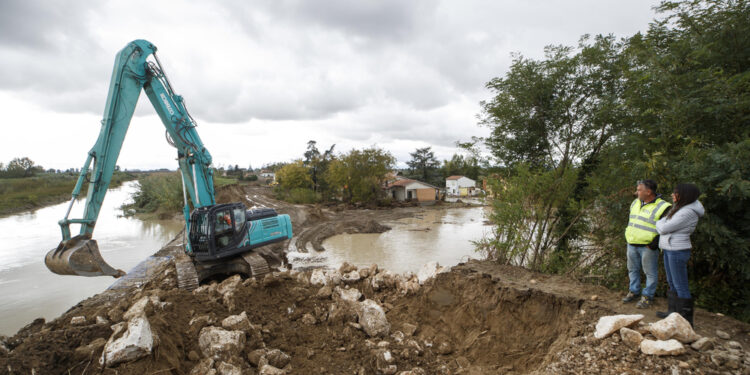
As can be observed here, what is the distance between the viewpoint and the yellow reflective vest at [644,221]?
355 cm

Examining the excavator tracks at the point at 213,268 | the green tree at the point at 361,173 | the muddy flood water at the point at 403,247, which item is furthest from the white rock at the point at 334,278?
the green tree at the point at 361,173

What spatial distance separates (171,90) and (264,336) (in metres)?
6.26

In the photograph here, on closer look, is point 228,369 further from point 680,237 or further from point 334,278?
point 680,237

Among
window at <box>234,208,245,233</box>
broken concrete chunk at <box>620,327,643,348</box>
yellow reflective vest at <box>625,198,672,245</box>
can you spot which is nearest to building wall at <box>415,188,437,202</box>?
window at <box>234,208,245,233</box>

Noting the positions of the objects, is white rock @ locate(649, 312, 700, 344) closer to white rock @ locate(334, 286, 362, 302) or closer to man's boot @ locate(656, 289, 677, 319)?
man's boot @ locate(656, 289, 677, 319)

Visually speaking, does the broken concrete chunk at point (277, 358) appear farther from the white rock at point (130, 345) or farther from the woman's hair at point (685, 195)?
the woman's hair at point (685, 195)

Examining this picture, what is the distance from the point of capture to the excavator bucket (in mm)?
4887

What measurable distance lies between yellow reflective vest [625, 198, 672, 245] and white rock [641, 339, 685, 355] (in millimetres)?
1454

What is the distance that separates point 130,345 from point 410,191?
3533 centimetres

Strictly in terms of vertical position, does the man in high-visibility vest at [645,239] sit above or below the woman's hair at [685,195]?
below

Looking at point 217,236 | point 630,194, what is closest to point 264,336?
point 217,236

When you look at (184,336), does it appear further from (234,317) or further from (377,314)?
(377,314)

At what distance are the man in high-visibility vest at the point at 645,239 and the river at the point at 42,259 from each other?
1079 centimetres

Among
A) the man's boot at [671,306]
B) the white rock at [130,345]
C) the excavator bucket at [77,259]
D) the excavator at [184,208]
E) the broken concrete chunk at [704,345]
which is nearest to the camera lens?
the broken concrete chunk at [704,345]
